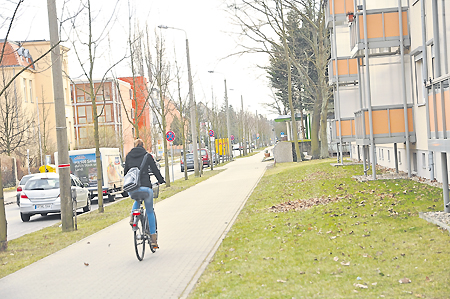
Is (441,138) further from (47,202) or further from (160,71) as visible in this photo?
(160,71)

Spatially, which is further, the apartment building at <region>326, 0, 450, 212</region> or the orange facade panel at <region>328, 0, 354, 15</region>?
the orange facade panel at <region>328, 0, 354, 15</region>

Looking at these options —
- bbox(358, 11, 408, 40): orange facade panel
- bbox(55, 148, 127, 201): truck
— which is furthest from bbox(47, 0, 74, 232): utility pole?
bbox(55, 148, 127, 201): truck

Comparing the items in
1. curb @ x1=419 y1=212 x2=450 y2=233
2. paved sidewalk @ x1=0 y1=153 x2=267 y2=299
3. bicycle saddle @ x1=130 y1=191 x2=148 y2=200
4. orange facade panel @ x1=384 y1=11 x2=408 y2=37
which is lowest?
paved sidewalk @ x1=0 y1=153 x2=267 y2=299

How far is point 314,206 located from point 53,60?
23.3ft

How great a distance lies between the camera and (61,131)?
45.0ft

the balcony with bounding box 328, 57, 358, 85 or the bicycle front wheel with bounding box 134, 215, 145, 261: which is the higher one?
the balcony with bounding box 328, 57, 358, 85

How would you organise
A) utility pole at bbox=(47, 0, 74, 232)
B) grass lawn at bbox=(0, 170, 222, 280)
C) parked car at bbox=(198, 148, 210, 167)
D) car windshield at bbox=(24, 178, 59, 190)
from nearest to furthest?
grass lawn at bbox=(0, 170, 222, 280) < utility pole at bbox=(47, 0, 74, 232) < car windshield at bbox=(24, 178, 59, 190) < parked car at bbox=(198, 148, 210, 167)

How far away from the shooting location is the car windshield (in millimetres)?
18891

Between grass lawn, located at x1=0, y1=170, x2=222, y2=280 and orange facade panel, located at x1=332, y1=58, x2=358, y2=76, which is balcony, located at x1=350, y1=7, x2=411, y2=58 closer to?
orange facade panel, located at x1=332, y1=58, x2=358, y2=76

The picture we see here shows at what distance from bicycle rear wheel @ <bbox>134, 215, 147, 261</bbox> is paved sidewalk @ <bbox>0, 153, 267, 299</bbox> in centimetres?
15

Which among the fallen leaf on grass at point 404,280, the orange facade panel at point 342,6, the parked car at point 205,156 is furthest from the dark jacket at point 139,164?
the parked car at point 205,156

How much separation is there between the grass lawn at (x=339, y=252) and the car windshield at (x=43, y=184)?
27.9ft

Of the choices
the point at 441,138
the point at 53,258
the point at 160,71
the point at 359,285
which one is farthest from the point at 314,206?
the point at 160,71

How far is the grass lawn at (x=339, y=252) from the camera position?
605 centimetres
